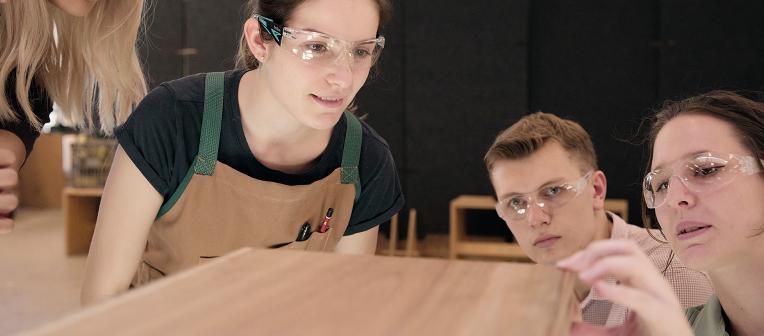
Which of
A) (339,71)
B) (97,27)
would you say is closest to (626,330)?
(339,71)

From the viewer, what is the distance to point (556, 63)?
21.6 feet

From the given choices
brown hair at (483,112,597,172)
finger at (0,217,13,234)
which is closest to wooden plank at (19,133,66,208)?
brown hair at (483,112,597,172)

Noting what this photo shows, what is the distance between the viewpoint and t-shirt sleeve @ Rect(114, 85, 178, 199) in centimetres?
162

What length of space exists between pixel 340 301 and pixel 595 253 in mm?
283

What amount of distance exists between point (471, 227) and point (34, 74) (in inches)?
214

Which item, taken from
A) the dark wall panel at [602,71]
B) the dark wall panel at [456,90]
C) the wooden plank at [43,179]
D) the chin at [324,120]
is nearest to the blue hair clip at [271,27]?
the chin at [324,120]

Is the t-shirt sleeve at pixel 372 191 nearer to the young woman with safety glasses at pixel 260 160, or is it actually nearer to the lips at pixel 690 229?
the young woman with safety glasses at pixel 260 160

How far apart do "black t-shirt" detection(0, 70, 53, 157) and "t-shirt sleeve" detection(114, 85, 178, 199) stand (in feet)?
0.54

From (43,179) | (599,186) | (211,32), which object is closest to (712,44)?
(211,32)

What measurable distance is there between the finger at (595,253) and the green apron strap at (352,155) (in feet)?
3.42

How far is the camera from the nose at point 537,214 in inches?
89.6

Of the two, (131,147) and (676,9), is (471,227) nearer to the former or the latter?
(676,9)

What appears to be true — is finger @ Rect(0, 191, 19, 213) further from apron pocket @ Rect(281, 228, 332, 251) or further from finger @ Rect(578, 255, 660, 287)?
finger @ Rect(578, 255, 660, 287)

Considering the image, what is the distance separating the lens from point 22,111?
1638 mm
